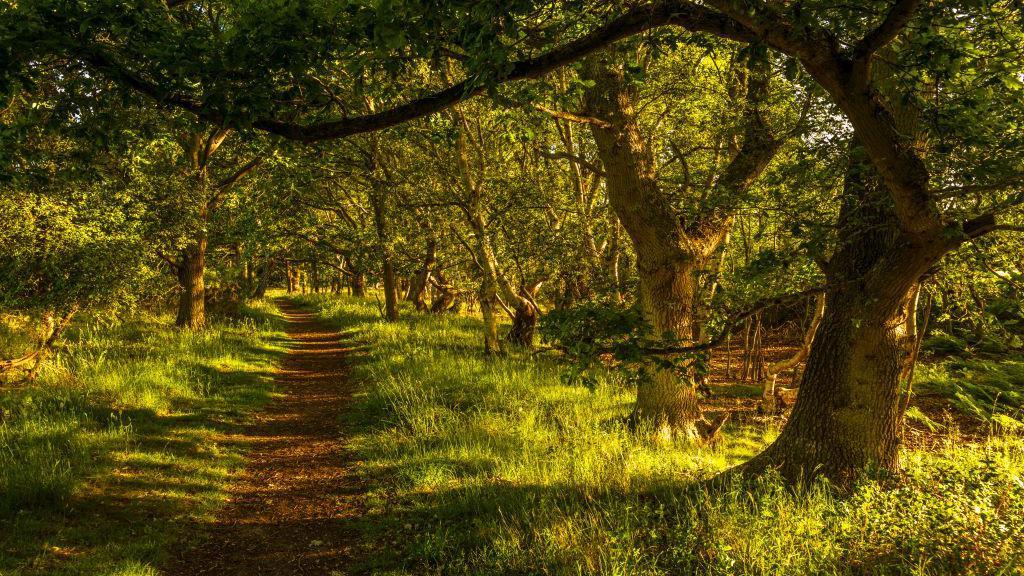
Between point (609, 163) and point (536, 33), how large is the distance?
2.79 meters

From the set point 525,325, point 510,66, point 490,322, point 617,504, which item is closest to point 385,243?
point 490,322

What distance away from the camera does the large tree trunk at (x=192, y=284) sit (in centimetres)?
1574

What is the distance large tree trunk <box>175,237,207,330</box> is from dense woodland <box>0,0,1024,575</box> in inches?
115

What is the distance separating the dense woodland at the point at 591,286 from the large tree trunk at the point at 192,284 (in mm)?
2928

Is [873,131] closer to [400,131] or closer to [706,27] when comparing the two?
[706,27]

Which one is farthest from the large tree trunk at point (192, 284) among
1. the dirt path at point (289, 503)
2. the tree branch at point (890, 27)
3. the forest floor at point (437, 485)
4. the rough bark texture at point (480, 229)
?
the tree branch at point (890, 27)

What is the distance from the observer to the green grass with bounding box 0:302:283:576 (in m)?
5.07

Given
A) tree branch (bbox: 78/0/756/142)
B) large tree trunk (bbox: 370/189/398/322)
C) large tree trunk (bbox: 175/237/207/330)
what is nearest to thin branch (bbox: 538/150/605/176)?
tree branch (bbox: 78/0/756/142)

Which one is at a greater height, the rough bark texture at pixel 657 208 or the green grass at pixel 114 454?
the rough bark texture at pixel 657 208

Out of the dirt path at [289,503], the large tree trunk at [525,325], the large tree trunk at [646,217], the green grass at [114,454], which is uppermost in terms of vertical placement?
the large tree trunk at [646,217]

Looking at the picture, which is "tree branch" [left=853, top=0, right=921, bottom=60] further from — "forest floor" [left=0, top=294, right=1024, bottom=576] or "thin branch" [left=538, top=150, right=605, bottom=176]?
"thin branch" [left=538, top=150, right=605, bottom=176]

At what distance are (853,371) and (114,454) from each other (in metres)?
8.91

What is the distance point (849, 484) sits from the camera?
16.6 feet

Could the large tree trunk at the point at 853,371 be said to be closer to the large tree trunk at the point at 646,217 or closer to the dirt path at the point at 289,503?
the large tree trunk at the point at 646,217
